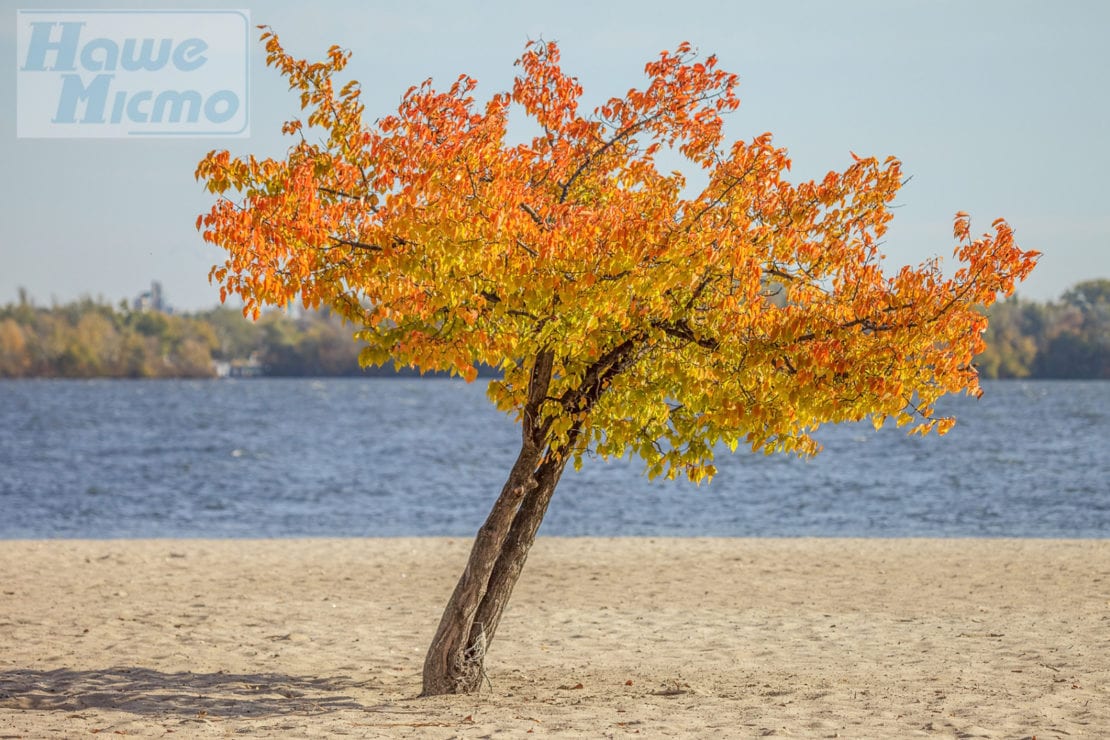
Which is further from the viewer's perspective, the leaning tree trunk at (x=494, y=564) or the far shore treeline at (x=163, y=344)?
the far shore treeline at (x=163, y=344)

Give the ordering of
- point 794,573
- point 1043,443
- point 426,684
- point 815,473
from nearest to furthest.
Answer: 1. point 426,684
2. point 794,573
3. point 815,473
4. point 1043,443

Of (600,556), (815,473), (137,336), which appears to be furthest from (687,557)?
(137,336)

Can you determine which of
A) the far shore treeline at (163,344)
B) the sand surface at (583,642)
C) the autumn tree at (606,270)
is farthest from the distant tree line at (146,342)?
the autumn tree at (606,270)

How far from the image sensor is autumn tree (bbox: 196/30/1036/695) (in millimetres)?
8594

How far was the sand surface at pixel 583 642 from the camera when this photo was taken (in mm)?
9625

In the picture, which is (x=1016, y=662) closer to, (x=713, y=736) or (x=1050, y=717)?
(x=1050, y=717)

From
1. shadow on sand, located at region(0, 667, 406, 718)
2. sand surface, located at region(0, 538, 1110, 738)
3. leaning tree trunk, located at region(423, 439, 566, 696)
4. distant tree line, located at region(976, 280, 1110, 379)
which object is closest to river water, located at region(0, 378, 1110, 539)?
sand surface, located at region(0, 538, 1110, 738)

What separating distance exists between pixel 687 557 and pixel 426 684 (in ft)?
31.7

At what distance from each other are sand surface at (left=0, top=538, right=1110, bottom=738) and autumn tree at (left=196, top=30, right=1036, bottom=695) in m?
1.95

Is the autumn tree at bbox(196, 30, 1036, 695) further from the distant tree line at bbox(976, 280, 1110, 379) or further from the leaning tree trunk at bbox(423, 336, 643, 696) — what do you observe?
the distant tree line at bbox(976, 280, 1110, 379)

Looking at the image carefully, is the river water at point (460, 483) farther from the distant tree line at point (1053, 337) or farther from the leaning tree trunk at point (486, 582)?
the distant tree line at point (1053, 337)

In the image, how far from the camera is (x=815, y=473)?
168 feet

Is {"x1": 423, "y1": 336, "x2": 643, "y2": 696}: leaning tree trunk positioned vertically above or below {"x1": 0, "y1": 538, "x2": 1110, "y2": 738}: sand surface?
above

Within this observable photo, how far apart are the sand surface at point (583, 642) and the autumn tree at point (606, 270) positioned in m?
1.95
